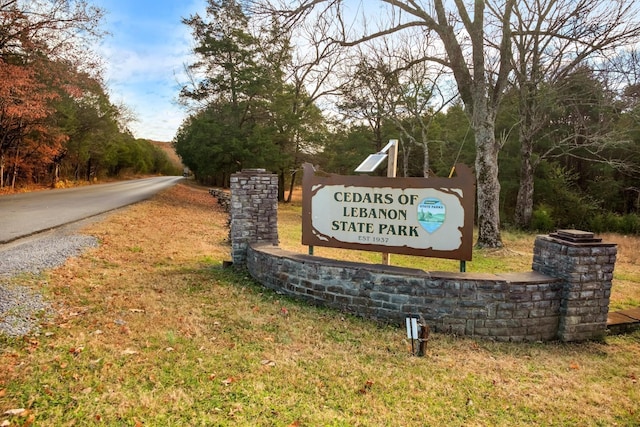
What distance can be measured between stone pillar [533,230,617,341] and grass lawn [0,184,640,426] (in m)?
0.19

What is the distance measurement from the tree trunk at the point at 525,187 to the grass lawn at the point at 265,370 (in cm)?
1325

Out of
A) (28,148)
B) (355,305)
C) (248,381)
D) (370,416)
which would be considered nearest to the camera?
(370,416)

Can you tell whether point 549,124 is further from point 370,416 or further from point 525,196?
point 370,416

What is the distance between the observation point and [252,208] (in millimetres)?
5906

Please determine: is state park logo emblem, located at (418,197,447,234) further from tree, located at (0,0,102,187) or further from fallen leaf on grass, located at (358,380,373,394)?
tree, located at (0,0,102,187)

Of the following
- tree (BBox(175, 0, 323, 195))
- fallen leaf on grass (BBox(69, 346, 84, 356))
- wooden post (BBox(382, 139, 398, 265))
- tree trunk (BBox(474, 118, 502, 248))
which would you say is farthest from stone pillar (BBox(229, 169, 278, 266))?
tree (BBox(175, 0, 323, 195))

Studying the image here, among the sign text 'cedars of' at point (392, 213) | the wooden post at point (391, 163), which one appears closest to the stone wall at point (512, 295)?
the sign text 'cedars of' at point (392, 213)

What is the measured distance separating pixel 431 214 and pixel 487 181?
19.4ft

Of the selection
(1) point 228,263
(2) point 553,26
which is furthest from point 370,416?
(2) point 553,26

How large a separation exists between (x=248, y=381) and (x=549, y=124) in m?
19.1

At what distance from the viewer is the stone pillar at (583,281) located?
3.89m

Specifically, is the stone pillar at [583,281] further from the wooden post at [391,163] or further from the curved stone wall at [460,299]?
the wooden post at [391,163]

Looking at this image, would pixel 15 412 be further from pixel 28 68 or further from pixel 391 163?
pixel 28 68

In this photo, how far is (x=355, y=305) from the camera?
4.40 m
